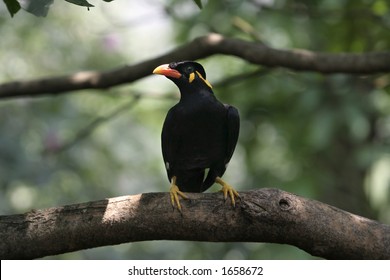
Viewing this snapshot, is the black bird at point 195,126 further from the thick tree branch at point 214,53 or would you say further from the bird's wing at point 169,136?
the thick tree branch at point 214,53

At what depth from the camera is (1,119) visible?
831 cm

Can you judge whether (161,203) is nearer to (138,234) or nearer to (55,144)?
(138,234)

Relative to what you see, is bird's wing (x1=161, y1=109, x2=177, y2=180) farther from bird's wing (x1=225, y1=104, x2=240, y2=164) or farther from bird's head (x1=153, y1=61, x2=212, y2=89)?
bird's wing (x1=225, y1=104, x2=240, y2=164)

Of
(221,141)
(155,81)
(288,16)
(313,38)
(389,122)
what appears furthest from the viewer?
(155,81)

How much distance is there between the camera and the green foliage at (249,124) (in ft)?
18.6

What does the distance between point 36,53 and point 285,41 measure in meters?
5.48

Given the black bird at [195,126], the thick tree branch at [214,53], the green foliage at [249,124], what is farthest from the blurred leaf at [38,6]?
the green foliage at [249,124]

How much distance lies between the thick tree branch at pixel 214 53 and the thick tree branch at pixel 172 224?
1.43m

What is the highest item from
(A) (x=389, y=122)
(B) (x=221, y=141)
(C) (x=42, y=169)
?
(B) (x=221, y=141)

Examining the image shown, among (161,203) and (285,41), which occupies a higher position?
(285,41)

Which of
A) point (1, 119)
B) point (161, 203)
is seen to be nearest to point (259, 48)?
point (161, 203)

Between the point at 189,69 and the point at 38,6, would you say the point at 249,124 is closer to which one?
the point at 189,69

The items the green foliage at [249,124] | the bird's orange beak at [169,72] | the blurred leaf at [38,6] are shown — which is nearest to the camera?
the blurred leaf at [38,6]

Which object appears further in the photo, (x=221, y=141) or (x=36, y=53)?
(x=36, y=53)
